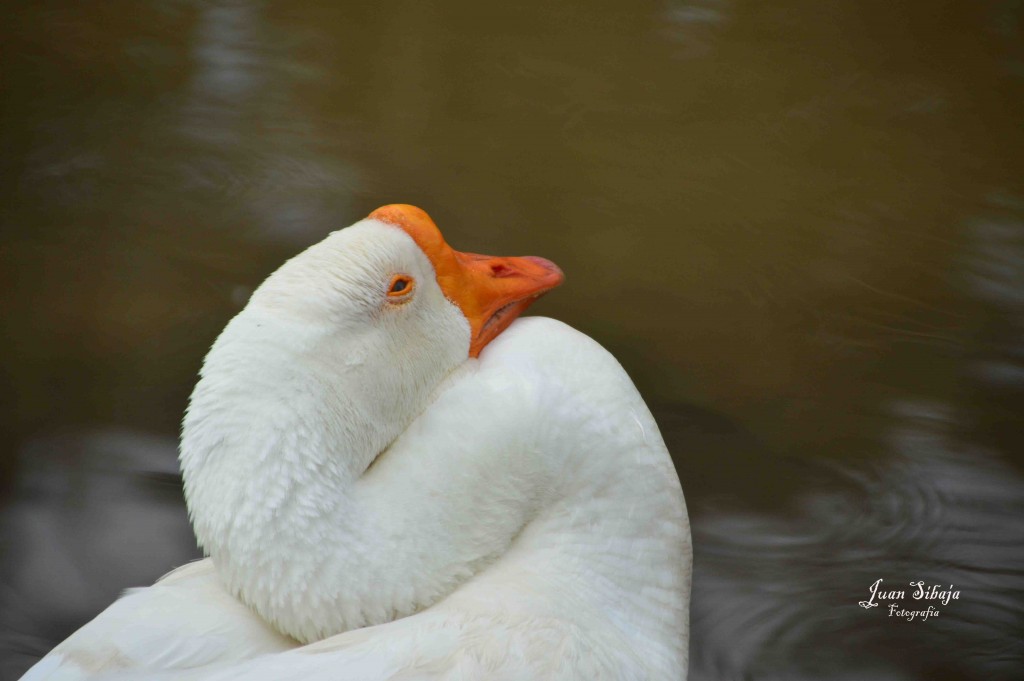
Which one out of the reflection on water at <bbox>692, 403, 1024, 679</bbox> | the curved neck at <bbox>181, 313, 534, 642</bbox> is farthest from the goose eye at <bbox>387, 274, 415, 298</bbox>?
the reflection on water at <bbox>692, 403, 1024, 679</bbox>

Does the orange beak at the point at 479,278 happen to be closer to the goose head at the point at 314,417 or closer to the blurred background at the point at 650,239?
the goose head at the point at 314,417

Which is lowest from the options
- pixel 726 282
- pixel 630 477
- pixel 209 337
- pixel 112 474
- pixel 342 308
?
pixel 112 474

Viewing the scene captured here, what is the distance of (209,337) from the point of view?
3.11 metres

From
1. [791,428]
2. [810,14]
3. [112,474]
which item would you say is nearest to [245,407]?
[112,474]

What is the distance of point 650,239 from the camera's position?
351 centimetres

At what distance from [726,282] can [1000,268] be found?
0.95m

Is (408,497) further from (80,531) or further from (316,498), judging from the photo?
Result: (80,531)

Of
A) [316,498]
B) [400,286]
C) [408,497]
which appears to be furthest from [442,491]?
[400,286]

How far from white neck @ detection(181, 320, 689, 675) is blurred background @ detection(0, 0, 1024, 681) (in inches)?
36.8

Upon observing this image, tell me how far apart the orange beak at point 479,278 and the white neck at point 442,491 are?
0.14ft

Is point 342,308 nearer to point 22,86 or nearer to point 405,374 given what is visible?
point 405,374

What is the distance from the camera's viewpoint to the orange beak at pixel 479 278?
168cm

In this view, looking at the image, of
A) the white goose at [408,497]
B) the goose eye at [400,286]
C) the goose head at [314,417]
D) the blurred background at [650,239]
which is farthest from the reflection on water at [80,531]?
the goose eye at [400,286]

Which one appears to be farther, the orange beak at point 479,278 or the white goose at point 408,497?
the orange beak at point 479,278
